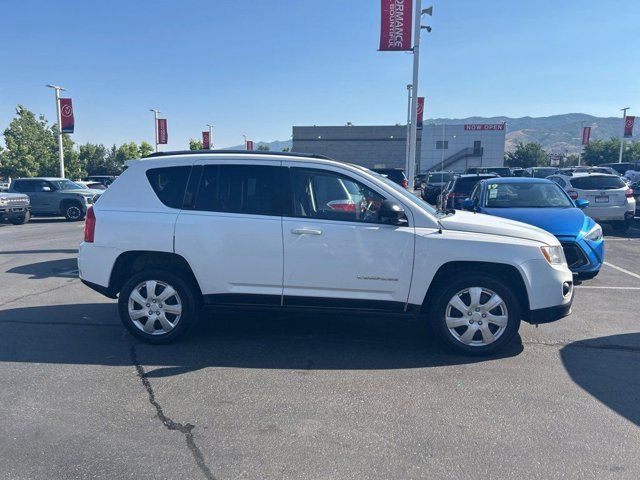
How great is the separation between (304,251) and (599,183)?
11630 millimetres

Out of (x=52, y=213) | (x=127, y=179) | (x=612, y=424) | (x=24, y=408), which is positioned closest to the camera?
(x=612, y=424)

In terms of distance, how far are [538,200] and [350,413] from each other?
6422 mm

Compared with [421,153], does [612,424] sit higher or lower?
lower

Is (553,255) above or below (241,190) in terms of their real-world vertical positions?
below

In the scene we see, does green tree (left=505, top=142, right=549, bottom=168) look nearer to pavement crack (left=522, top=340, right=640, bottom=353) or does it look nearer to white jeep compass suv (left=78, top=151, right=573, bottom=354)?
pavement crack (left=522, top=340, right=640, bottom=353)

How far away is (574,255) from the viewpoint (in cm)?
683

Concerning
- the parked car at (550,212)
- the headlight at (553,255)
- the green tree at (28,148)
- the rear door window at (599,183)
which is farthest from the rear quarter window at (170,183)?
the green tree at (28,148)

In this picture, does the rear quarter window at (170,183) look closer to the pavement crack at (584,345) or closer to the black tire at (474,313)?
the black tire at (474,313)

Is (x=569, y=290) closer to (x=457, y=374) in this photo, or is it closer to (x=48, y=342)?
(x=457, y=374)

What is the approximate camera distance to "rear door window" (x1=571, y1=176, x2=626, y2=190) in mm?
13297

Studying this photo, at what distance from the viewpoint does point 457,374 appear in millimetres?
4461

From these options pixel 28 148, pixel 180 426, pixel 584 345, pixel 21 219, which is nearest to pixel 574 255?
pixel 584 345


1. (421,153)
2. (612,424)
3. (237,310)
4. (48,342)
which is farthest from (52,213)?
(421,153)

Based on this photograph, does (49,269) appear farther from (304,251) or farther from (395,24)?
(395,24)
